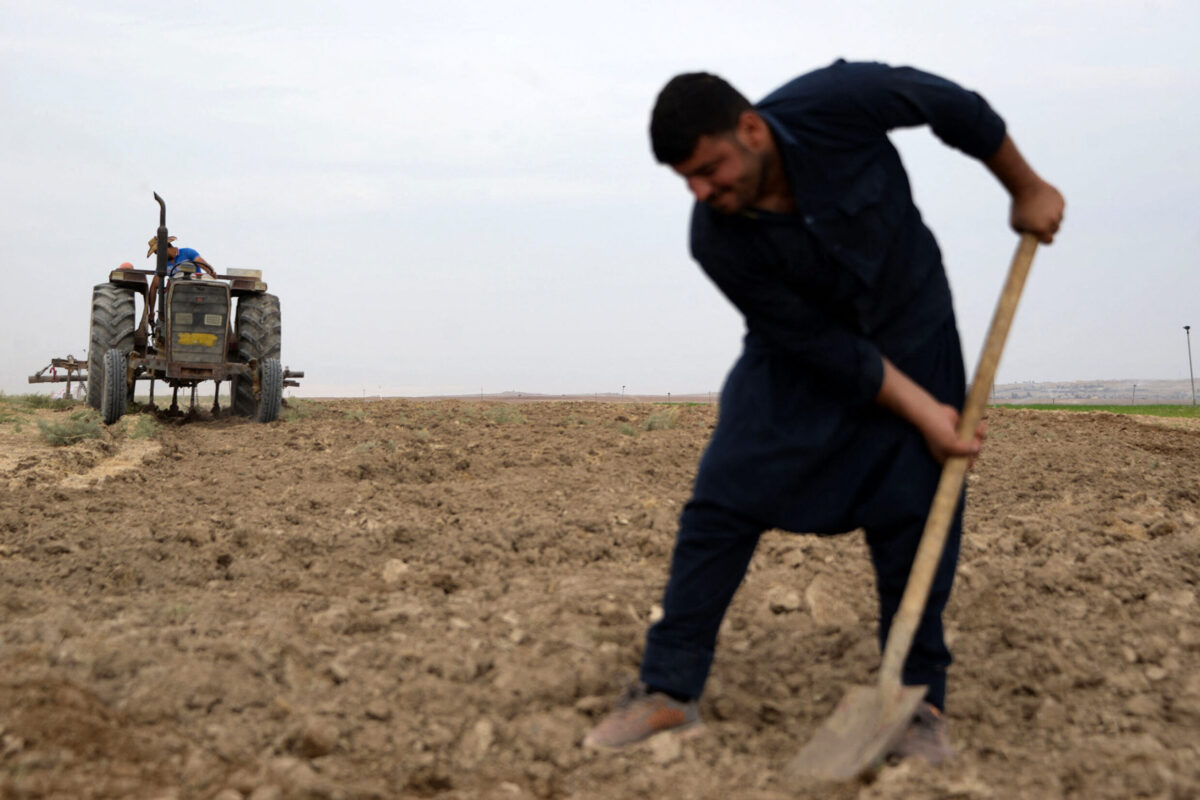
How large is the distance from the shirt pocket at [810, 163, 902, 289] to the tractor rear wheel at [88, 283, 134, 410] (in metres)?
10.8

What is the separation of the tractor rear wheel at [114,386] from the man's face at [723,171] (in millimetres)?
10343

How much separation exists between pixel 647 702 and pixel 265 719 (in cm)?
99

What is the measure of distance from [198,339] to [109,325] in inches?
43.3

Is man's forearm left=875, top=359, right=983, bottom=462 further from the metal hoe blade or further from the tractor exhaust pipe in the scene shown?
the tractor exhaust pipe

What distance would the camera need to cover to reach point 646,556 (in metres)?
4.43

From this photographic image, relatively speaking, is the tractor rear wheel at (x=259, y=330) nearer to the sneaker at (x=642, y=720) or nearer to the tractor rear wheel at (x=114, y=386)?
the tractor rear wheel at (x=114, y=386)

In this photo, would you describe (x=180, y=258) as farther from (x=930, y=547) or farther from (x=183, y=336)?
(x=930, y=547)

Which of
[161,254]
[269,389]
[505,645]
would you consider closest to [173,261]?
[161,254]

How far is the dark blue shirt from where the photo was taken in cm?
221

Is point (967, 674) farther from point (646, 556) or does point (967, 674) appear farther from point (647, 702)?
point (646, 556)

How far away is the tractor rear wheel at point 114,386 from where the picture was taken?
1095cm

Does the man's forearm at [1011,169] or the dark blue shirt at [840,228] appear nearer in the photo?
the dark blue shirt at [840,228]

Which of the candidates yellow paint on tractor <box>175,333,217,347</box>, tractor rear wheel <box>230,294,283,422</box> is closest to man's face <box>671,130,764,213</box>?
tractor rear wheel <box>230,294,283,422</box>

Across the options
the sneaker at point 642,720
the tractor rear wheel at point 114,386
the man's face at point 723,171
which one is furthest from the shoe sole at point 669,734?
the tractor rear wheel at point 114,386
